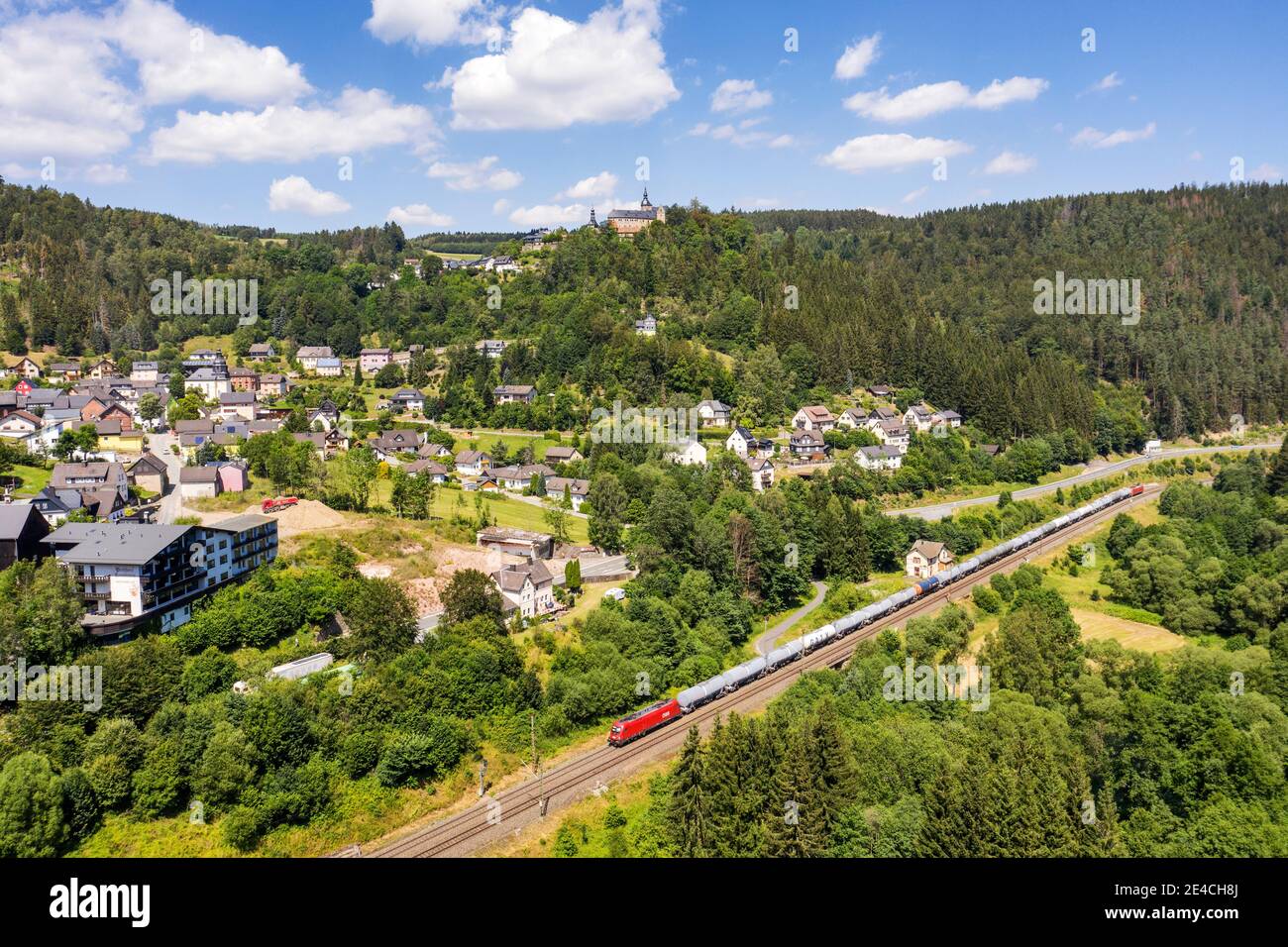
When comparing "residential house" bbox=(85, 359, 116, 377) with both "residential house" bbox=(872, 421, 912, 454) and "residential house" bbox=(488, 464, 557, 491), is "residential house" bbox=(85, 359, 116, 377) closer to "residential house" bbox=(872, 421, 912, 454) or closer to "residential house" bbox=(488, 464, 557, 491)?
"residential house" bbox=(488, 464, 557, 491)

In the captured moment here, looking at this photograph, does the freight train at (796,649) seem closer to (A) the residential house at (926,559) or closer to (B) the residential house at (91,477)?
(A) the residential house at (926,559)

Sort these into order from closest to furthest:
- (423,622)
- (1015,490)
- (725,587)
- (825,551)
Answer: (423,622) → (725,587) → (825,551) → (1015,490)

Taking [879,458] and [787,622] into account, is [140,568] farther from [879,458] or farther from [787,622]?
[879,458]

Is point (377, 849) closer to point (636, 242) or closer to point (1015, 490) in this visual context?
point (1015, 490)

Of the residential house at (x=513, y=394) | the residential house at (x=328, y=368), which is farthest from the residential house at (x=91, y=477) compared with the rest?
the residential house at (x=328, y=368)

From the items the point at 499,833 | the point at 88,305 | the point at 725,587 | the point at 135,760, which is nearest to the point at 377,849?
the point at 499,833
